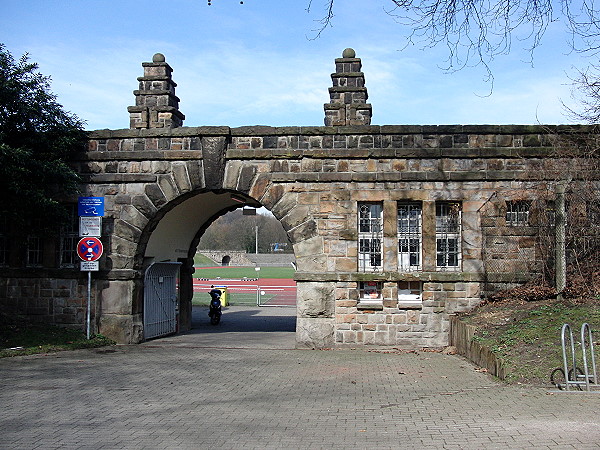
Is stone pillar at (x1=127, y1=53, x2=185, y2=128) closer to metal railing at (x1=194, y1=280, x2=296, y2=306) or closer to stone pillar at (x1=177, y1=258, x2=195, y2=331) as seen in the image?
stone pillar at (x1=177, y1=258, x2=195, y2=331)

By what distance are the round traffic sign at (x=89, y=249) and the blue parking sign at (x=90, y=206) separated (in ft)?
2.00

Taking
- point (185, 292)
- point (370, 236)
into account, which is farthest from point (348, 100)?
point (185, 292)

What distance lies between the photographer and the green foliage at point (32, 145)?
12.4 metres

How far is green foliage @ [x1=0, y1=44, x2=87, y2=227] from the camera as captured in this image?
1238 cm

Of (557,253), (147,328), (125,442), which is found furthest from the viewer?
(147,328)

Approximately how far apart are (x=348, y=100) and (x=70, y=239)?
709 centimetres

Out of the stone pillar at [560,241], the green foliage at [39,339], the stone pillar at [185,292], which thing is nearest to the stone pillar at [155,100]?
the stone pillar at [185,292]

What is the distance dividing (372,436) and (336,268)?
22.7 ft

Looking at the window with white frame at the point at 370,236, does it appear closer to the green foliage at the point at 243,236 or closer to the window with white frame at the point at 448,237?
the window with white frame at the point at 448,237

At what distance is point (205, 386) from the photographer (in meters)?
9.12

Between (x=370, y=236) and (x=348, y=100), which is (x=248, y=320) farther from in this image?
(x=348, y=100)

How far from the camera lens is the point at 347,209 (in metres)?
13.3

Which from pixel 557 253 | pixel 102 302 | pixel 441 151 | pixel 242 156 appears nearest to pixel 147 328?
pixel 102 302

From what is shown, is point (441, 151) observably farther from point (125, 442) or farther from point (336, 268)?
point (125, 442)
